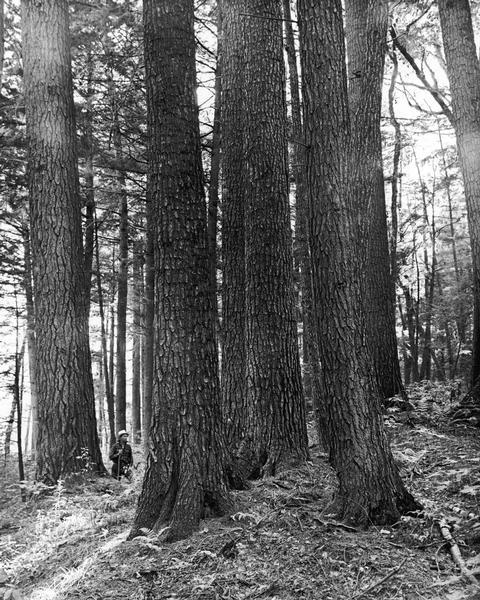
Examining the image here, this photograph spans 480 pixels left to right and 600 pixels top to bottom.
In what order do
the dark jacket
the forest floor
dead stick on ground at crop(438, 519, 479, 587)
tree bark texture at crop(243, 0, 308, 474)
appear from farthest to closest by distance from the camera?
the dark jacket → tree bark texture at crop(243, 0, 308, 474) → the forest floor → dead stick on ground at crop(438, 519, 479, 587)

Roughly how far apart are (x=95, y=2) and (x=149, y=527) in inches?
390

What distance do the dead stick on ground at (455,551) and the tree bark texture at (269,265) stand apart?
86.6 inches

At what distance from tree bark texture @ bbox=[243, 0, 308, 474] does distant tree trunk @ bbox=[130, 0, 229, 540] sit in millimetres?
1512

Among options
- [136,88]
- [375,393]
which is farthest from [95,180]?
[375,393]

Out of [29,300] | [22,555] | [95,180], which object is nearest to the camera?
[22,555]

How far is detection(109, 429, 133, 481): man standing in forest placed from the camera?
355 inches

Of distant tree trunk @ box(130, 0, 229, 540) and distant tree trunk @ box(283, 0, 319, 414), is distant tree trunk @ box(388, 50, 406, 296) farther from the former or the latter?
distant tree trunk @ box(130, 0, 229, 540)

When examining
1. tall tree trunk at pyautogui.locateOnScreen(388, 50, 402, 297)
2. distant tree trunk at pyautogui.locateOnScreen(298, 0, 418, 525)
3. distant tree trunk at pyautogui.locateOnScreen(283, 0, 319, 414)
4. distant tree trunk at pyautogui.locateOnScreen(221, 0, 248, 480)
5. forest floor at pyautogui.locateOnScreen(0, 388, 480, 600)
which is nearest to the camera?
forest floor at pyautogui.locateOnScreen(0, 388, 480, 600)

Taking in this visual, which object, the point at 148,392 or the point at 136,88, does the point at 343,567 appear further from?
the point at 136,88

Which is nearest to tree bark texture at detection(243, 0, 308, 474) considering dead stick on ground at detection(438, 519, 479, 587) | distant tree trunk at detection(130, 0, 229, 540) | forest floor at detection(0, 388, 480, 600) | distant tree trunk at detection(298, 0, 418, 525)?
forest floor at detection(0, 388, 480, 600)

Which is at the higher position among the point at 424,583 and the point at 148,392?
the point at 148,392

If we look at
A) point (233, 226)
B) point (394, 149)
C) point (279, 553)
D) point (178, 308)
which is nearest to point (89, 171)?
point (233, 226)

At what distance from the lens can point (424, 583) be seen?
325 centimetres

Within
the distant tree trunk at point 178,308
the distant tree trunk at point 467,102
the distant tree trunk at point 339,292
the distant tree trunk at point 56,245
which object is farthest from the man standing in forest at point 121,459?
the distant tree trunk at point 467,102
